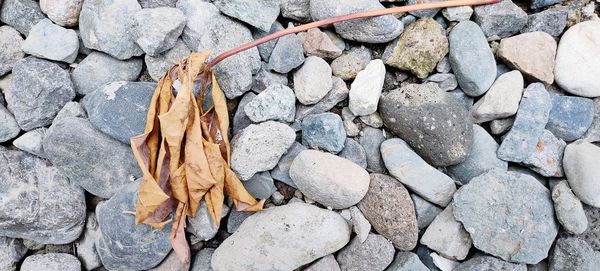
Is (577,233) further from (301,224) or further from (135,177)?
(135,177)

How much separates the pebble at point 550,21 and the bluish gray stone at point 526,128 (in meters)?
0.23

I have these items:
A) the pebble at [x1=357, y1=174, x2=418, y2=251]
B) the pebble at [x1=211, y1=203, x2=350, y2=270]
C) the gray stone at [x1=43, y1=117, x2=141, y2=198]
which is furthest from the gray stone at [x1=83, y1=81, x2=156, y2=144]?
the pebble at [x1=357, y1=174, x2=418, y2=251]

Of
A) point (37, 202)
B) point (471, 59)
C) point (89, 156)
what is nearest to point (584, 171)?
point (471, 59)

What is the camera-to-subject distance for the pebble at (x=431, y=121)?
154cm

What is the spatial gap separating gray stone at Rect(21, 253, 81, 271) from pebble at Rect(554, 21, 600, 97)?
1707 mm

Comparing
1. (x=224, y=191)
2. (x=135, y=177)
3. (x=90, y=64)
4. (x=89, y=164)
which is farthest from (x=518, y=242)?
(x=90, y=64)

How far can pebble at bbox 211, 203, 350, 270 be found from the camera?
1515 mm

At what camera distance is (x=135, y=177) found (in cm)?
157

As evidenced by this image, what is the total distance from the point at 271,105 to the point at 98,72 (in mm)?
591

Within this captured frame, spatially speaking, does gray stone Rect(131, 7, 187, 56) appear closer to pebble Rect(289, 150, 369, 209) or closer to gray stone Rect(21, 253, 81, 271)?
pebble Rect(289, 150, 369, 209)

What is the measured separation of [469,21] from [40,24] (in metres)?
1.39

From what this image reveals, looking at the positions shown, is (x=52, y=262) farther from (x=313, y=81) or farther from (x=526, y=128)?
(x=526, y=128)

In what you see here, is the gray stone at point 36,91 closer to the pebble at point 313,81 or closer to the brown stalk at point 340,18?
the brown stalk at point 340,18

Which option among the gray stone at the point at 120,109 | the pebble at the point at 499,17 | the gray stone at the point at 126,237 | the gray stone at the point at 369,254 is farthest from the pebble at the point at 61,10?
the pebble at the point at 499,17
